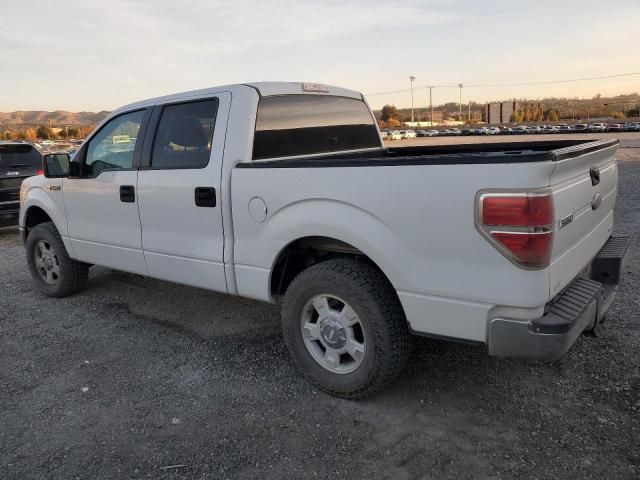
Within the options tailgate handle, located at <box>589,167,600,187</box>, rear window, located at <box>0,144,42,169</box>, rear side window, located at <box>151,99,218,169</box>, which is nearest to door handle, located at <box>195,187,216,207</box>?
rear side window, located at <box>151,99,218,169</box>

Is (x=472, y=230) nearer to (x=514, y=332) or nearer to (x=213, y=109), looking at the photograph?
(x=514, y=332)

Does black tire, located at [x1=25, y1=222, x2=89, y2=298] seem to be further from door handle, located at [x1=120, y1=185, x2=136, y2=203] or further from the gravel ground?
door handle, located at [x1=120, y1=185, x2=136, y2=203]

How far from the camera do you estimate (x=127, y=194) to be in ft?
14.7

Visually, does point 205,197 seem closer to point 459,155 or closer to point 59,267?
point 459,155

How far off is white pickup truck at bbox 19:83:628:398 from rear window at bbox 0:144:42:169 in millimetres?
5536

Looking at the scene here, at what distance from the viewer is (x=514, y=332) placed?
261cm

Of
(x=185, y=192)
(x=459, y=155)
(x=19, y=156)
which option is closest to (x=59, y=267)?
(x=185, y=192)

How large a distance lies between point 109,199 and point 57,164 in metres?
0.85

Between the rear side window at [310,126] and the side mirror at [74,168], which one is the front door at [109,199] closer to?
the side mirror at [74,168]

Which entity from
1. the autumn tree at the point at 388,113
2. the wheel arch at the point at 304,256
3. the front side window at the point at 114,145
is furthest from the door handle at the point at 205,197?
the autumn tree at the point at 388,113

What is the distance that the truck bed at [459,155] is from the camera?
2.49m

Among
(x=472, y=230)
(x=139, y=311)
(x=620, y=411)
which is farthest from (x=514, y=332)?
(x=139, y=311)

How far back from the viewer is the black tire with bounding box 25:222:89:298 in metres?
5.54

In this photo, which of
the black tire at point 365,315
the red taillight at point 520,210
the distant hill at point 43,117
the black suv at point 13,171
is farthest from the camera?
the distant hill at point 43,117
